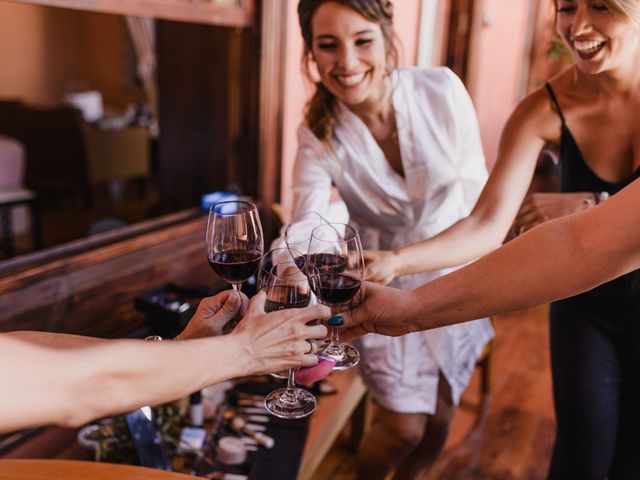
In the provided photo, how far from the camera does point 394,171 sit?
173cm

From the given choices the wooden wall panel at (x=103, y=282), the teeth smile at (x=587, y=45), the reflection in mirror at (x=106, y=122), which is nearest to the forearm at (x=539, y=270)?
the teeth smile at (x=587, y=45)

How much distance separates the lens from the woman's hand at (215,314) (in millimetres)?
991

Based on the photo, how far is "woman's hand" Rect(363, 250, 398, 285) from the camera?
142cm

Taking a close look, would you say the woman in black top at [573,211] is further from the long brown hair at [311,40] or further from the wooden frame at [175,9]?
the wooden frame at [175,9]

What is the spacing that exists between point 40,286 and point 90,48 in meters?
7.65

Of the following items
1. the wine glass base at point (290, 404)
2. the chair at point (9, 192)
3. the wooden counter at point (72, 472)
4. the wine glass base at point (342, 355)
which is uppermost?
the wine glass base at point (342, 355)

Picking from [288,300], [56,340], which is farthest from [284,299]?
[56,340]

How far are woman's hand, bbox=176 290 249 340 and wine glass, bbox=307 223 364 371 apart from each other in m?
0.15

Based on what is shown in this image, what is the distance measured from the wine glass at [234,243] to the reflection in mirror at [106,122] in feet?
4.81

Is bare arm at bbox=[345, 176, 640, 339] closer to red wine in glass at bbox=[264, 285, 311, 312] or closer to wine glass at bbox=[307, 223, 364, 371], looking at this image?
wine glass at bbox=[307, 223, 364, 371]

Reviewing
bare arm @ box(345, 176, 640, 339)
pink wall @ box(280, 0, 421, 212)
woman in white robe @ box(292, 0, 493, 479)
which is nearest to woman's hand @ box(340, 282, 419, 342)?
bare arm @ box(345, 176, 640, 339)

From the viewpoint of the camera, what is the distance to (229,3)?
2.22 m

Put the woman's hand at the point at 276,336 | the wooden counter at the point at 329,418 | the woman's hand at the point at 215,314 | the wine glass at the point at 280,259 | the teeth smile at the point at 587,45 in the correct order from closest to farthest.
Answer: the woman's hand at the point at 276,336
the woman's hand at the point at 215,314
the wine glass at the point at 280,259
the teeth smile at the point at 587,45
the wooden counter at the point at 329,418

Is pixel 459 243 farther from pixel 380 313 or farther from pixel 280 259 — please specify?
pixel 280 259
